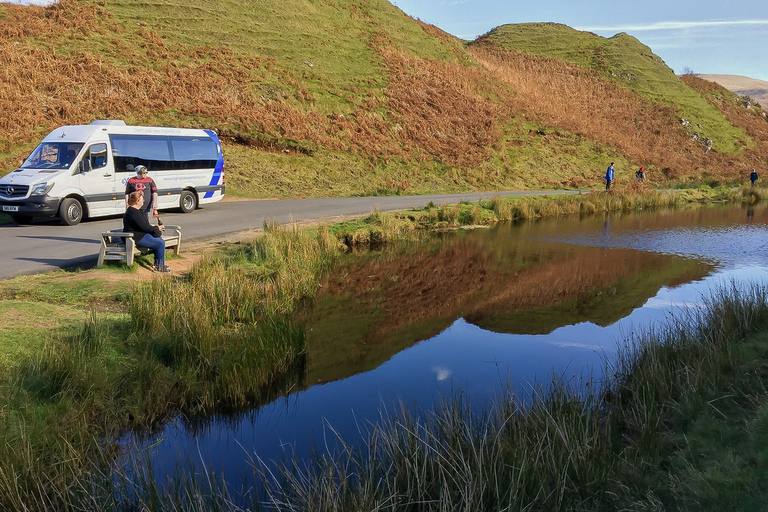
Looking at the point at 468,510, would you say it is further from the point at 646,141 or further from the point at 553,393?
the point at 646,141

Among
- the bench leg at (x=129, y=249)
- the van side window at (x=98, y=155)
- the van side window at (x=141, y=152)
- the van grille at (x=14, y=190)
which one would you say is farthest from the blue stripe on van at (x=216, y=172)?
the bench leg at (x=129, y=249)

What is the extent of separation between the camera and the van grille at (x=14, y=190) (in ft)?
52.7

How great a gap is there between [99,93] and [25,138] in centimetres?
578

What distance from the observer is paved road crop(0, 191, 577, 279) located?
38.1 feet

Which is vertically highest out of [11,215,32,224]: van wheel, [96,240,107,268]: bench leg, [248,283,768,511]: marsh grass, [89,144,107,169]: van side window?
[89,144,107,169]: van side window

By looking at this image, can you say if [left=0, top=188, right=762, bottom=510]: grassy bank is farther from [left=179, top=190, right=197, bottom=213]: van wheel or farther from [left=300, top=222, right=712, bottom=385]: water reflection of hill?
[left=179, top=190, right=197, bottom=213]: van wheel

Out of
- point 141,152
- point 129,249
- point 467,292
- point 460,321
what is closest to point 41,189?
point 141,152

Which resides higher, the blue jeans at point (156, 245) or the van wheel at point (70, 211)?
the van wheel at point (70, 211)

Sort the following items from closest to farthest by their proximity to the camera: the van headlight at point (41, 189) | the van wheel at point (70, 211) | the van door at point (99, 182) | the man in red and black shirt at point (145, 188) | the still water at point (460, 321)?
the still water at point (460, 321), the man in red and black shirt at point (145, 188), the van headlight at point (41, 189), the van wheel at point (70, 211), the van door at point (99, 182)

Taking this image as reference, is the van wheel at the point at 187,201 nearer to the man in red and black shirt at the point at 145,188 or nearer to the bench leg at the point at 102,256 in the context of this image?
the man in red and black shirt at the point at 145,188

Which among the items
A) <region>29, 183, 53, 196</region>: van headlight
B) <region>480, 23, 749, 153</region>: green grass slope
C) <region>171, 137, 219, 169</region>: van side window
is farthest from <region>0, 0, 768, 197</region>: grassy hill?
<region>29, 183, 53, 196</region>: van headlight

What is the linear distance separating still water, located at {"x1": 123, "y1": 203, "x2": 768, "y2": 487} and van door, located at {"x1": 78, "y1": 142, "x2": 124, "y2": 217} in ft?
26.3

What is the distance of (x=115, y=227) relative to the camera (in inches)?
639

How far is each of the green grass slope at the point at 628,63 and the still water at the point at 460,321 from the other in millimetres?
51840
